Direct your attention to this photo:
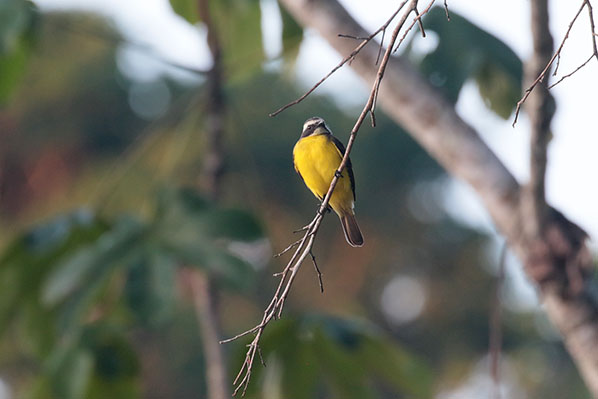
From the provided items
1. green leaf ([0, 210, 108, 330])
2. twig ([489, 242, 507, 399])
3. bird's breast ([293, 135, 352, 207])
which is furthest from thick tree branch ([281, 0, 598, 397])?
green leaf ([0, 210, 108, 330])

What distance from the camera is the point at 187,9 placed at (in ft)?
16.3

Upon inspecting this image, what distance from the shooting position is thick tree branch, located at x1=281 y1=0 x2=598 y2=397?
3.24m

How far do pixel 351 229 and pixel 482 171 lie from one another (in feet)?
2.31

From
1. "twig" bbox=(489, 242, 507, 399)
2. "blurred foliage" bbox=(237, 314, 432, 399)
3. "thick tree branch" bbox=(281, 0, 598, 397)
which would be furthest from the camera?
"blurred foliage" bbox=(237, 314, 432, 399)

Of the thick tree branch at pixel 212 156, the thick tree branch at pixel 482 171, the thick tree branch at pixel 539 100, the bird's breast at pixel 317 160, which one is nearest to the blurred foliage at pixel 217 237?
the thick tree branch at pixel 212 156

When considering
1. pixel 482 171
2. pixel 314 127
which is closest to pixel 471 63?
Answer: pixel 482 171

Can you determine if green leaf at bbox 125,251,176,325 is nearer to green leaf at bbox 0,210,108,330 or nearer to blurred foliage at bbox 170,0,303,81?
green leaf at bbox 0,210,108,330

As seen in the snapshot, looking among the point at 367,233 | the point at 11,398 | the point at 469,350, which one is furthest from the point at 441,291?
the point at 11,398

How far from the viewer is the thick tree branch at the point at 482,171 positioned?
128 inches

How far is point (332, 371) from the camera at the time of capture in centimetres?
482

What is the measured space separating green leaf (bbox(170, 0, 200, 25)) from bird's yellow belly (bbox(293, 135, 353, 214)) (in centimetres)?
220

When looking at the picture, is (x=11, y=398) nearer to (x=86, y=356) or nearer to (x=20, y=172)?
(x=20, y=172)

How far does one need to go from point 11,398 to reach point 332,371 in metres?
12.4

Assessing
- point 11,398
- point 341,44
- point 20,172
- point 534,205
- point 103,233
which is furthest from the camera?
point 20,172
